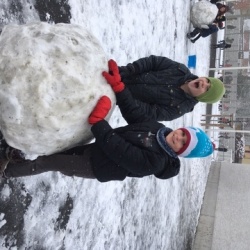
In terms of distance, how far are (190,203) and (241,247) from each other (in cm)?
144

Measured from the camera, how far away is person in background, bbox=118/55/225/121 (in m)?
2.74

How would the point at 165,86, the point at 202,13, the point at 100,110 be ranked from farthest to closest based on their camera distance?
the point at 202,13, the point at 165,86, the point at 100,110

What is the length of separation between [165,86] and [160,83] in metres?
0.05

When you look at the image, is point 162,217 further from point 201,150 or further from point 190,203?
point 201,150

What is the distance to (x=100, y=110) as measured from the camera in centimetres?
196

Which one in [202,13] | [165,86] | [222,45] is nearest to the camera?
[165,86]

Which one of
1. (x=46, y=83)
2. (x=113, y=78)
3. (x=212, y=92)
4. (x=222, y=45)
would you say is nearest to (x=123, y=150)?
(x=113, y=78)

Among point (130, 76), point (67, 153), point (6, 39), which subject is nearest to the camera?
point (6, 39)

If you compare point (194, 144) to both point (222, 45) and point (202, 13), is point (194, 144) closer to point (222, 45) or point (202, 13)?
point (202, 13)

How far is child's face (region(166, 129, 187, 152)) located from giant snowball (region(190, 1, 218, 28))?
5.29 m

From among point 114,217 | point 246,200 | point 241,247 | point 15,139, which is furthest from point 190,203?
point 15,139

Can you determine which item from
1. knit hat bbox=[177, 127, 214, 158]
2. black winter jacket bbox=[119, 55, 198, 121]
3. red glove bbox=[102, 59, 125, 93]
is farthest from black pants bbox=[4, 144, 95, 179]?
black winter jacket bbox=[119, 55, 198, 121]

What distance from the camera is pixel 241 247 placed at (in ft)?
17.6

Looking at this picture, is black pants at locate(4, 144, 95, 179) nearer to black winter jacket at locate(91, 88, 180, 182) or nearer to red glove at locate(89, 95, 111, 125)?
black winter jacket at locate(91, 88, 180, 182)
